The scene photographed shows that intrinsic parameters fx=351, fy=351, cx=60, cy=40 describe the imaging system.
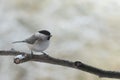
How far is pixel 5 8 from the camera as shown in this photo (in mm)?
2393

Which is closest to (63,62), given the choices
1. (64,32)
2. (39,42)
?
(39,42)

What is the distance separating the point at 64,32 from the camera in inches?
92.3

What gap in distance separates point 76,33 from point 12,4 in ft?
1.60

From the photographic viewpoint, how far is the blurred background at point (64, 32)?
6.97 feet

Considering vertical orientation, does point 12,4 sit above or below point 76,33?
above

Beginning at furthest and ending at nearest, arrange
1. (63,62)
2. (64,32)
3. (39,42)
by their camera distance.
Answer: (64,32), (39,42), (63,62)

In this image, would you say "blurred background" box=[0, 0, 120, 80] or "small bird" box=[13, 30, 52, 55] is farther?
"blurred background" box=[0, 0, 120, 80]

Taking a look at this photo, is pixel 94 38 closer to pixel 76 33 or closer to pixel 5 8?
pixel 76 33

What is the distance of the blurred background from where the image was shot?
6.97ft

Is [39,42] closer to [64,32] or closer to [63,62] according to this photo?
[63,62]

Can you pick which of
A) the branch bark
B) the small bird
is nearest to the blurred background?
the small bird

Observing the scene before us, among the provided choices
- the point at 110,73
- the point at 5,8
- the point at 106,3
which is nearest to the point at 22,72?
the point at 5,8

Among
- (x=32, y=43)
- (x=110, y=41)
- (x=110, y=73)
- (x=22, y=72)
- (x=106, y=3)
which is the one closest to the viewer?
(x=110, y=73)

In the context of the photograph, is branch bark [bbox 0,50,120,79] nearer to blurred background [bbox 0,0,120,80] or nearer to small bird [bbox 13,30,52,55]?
small bird [bbox 13,30,52,55]
